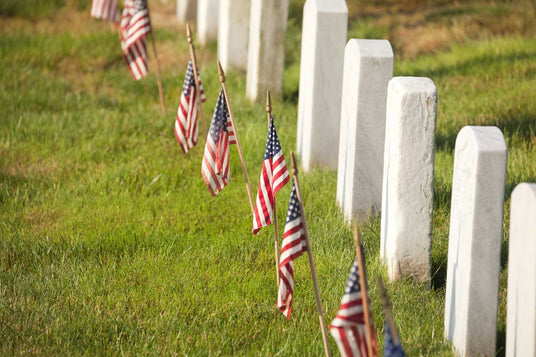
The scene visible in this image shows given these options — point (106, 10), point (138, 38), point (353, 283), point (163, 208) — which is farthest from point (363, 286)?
point (106, 10)

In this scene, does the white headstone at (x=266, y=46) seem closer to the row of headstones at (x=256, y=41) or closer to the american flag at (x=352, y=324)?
the row of headstones at (x=256, y=41)

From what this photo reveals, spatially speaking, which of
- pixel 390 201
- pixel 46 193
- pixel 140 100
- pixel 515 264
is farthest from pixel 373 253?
pixel 140 100

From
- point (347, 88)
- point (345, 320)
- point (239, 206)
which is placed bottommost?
point (239, 206)

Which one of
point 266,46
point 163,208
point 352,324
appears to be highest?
point 266,46

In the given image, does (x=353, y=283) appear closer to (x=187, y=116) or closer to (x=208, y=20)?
(x=187, y=116)

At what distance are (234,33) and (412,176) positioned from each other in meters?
4.22

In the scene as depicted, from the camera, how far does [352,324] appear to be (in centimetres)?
304

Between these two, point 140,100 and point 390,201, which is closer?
point 390,201

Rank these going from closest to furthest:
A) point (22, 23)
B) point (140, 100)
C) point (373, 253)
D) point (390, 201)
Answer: point (390, 201)
point (373, 253)
point (140, 100)
point (22, 23)

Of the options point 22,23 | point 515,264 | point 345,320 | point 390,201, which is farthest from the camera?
point 22,23

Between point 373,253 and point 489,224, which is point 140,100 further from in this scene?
point 489,224

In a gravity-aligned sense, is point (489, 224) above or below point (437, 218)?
above

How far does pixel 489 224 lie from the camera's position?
11.3 ft

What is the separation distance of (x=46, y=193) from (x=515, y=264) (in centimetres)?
348
